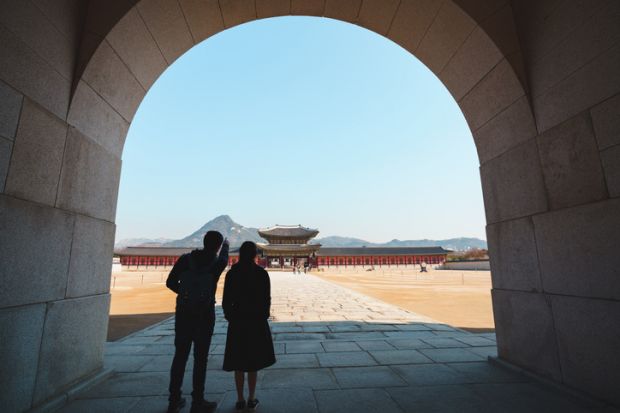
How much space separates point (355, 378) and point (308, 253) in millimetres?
50219

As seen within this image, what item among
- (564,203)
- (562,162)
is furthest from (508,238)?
(562,162)

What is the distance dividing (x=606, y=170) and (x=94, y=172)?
209 inches

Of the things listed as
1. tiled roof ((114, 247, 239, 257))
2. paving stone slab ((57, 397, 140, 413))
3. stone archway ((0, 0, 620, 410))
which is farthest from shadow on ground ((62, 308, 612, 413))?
tiled roof ((114, 247, 239, 257))

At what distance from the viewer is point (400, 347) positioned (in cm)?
510

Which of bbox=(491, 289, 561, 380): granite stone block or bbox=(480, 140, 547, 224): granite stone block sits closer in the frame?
bbox=(491, 289, 561, 380): granite stone block

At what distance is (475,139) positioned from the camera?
4.62 metres

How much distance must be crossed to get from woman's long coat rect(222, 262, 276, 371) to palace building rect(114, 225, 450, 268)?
49213mm

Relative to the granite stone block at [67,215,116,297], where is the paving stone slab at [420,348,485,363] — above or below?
below

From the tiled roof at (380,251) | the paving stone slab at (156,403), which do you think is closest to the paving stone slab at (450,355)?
the paving stone slab at (156,403)

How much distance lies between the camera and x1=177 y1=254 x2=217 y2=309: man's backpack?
2840mm

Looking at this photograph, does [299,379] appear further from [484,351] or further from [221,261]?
[484,351]

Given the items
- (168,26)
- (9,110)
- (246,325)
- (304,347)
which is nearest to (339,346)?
(304,347)

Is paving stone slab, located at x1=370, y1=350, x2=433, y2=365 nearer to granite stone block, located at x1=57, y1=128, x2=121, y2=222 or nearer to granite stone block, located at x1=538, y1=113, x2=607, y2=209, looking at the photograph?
granite stone block, located at x1=538, y1=113, x2=607, y2=209

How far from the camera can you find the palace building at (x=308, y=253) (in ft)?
172
